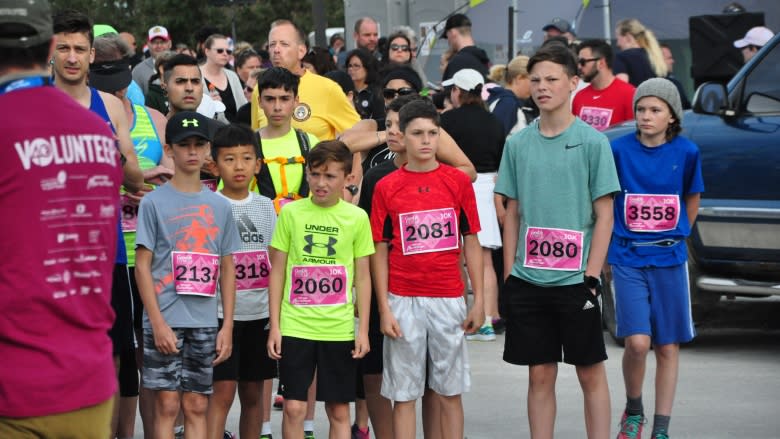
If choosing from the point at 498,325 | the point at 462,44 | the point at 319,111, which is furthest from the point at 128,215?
the point at 462,44

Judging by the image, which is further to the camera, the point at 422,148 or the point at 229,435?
the point at 229,435

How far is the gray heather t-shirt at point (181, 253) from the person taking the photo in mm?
6176

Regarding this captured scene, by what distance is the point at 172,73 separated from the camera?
26.1 feet

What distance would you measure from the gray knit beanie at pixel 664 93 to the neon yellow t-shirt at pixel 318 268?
1817mm

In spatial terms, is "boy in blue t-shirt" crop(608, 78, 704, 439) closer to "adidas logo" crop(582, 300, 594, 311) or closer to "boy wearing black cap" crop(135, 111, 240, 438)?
"adidas logo" crop(582, 300, 594, 311)

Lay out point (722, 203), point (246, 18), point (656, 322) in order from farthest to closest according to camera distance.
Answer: point (246, 18) → point (722, 203) → point (656, 322)

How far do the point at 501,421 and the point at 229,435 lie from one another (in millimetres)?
1547

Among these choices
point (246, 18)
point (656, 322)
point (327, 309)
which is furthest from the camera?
point (246, 18)

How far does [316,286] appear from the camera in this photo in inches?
249

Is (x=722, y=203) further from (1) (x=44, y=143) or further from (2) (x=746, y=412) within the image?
(1) (x=44, y=143)

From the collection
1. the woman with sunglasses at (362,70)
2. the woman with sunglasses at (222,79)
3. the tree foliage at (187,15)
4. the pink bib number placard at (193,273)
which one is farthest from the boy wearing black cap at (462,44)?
the tree foliage at (187,15)

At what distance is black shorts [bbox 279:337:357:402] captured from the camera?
6.30m

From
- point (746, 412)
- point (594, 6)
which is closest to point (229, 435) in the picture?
point (746, 412)

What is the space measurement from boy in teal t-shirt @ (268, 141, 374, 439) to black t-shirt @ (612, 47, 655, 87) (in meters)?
7.29
